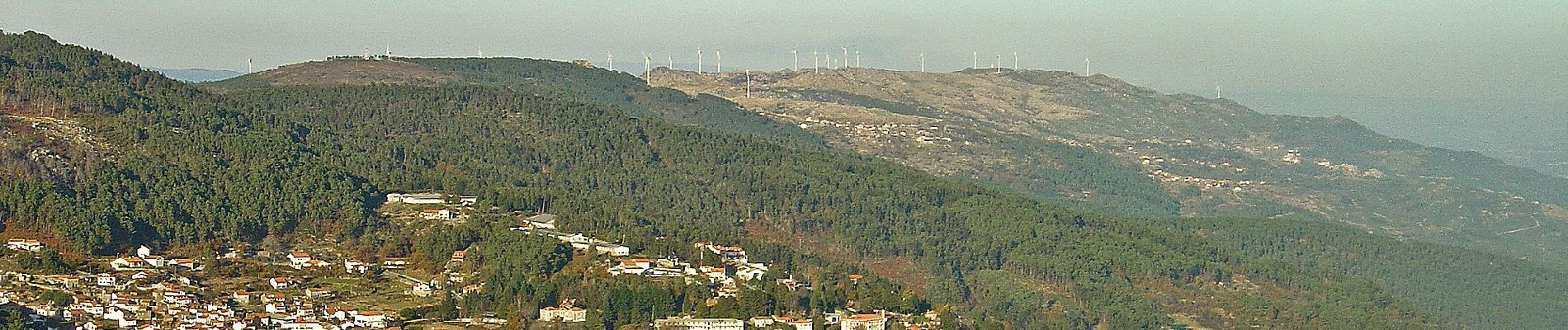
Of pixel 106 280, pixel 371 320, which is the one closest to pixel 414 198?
pixel 106 280

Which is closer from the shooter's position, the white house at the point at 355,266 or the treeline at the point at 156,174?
the white house at the point at 355,266

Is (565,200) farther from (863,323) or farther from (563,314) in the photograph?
(863,323)

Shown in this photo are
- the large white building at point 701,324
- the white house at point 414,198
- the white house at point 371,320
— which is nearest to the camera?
the white house at point 371,320

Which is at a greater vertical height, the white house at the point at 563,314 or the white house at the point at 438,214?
the white house at the point at 438,214

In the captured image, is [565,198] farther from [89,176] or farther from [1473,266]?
[1473,266]

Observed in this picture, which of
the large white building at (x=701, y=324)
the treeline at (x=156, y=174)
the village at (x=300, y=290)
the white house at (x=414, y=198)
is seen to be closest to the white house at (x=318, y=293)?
the village at (x=300, y=290)

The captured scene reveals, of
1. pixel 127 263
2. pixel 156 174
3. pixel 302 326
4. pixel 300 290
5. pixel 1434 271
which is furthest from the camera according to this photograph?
pixel 1434 271

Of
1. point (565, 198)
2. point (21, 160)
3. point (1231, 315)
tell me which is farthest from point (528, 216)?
point (1231, 315)

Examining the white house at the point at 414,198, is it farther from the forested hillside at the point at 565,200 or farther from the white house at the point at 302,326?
the white house at the point at 302,326
